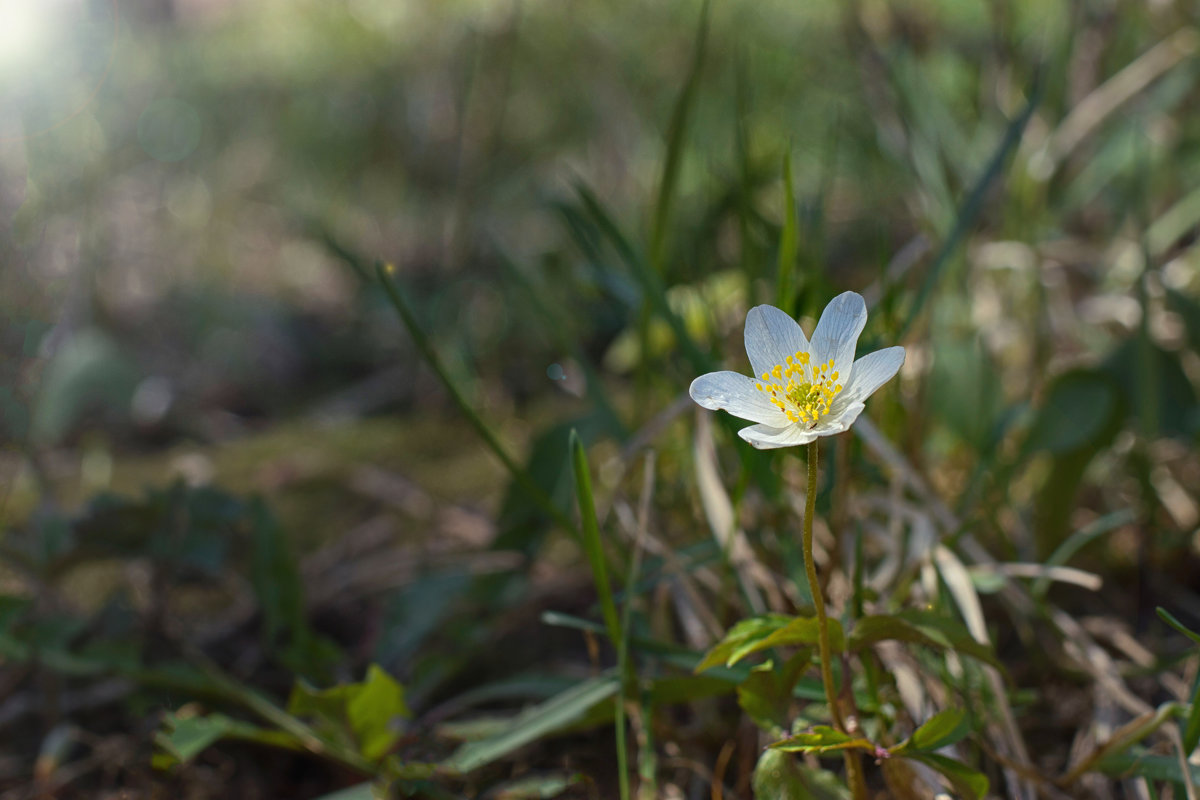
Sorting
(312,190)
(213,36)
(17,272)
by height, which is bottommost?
(17,272)

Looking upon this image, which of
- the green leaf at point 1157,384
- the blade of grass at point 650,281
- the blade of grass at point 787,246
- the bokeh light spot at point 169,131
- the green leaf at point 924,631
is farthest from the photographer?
the bokeh light spot at point 169,131

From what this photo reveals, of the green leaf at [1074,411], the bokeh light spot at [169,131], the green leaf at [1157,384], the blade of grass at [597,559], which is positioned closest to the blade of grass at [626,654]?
the blade of grass at [597,559]

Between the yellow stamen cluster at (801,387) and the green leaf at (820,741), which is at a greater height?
the yellow stamen cluster at (801,387)

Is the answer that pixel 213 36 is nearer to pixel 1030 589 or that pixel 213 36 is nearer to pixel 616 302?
pixel 616 302

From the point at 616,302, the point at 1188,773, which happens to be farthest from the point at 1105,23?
the point at 1188,773

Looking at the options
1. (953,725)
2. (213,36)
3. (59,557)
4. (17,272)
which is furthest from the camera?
(213,36)

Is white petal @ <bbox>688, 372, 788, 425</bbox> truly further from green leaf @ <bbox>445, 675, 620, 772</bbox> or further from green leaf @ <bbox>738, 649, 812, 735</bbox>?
green leaf @ <bbox>445, 675, 620, 772</bbox>

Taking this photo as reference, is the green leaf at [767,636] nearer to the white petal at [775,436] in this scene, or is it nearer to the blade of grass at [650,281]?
the white petal at [775,436]

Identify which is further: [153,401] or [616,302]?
[153,401]
